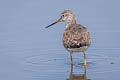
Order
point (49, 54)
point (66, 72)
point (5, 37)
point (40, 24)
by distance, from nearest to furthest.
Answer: point (66, 72) → point (49, 54) → point (5, 37) → point (40, 24)

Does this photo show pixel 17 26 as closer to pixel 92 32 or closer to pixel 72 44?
pixel 92 32

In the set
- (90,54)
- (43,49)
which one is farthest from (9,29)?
(90,54)

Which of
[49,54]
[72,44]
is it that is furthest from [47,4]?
[72,44]

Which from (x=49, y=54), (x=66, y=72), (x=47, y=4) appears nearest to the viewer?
(x=66, y=72)

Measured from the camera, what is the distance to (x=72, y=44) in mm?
10812

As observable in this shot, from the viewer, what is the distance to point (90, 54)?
39.8 feet

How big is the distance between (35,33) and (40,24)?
65 cm

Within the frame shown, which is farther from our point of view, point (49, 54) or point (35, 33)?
point (35, 33)

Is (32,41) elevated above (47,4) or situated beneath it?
situated beneath

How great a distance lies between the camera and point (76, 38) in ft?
35.8

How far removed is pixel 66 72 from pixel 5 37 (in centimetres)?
290

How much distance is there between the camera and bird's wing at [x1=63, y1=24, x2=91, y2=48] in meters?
10.8

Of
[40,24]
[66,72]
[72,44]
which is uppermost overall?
[40,24]

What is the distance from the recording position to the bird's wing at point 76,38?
10.8m
